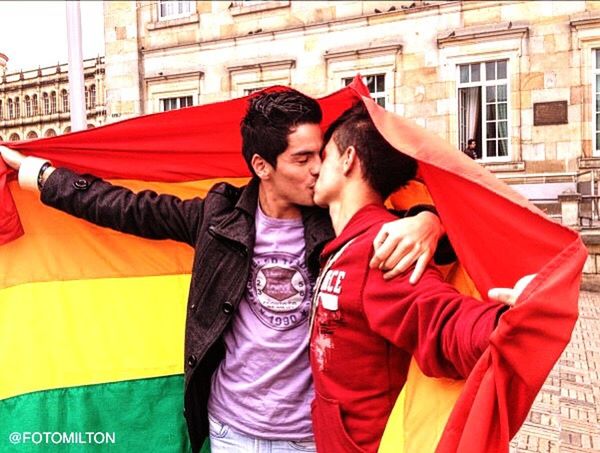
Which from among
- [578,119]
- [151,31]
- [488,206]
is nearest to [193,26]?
[151,31]

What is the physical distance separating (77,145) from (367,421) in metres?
1.47

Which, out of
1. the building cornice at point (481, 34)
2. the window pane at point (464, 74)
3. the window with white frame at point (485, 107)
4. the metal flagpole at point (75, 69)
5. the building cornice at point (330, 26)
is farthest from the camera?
the window pane at point (464, 74)

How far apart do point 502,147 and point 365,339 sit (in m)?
12.9

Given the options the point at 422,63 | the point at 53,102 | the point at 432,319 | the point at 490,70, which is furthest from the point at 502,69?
the point at 432,319

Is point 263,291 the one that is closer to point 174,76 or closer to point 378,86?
point 378,86

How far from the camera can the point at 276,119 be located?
187cm

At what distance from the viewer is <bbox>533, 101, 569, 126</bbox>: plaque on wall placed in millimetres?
13055

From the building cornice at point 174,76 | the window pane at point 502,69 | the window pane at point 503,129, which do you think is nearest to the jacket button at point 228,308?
the window pane at point 503,129

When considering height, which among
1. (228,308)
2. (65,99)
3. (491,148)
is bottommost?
(228,308)

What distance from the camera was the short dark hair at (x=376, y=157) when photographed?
173cm

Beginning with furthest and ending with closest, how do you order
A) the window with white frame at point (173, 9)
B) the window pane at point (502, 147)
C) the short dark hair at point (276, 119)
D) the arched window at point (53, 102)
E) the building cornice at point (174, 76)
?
the window with white frame at point (173, 9), the building cornice at point (174, 76), the window pane at point (502, 147), the arched window at point (53, 102), the short dark hair at point (276, 119)

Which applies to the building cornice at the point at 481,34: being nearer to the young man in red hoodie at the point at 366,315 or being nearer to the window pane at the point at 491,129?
the window pane at the point at 491,129

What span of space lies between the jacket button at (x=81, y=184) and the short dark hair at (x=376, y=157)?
90cm

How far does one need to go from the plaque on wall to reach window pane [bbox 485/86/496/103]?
0.91 meters
